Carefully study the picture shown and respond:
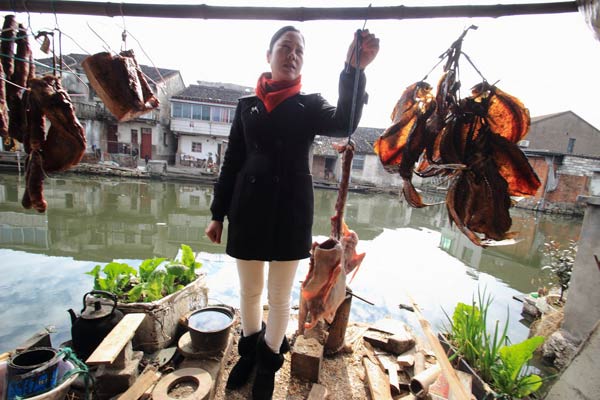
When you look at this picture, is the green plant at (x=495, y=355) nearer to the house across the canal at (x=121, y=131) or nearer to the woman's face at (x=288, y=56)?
the woman's face at (x=288, y=56)

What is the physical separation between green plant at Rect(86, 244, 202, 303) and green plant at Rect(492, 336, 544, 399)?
330 centimetres

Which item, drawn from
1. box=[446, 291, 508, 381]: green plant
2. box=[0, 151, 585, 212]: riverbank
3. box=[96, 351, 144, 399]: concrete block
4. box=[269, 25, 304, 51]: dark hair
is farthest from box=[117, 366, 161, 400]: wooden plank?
box=[0, 151, 585, 212]: riverbank

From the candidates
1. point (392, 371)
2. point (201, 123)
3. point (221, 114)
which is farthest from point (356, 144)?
point (392, 371)

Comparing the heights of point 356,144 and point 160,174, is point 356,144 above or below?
above

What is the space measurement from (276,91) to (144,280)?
103 inches

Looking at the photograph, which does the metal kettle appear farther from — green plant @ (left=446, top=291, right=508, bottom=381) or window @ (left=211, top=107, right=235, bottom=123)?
window @ (left=211, top=107, right=235, bottom=123)

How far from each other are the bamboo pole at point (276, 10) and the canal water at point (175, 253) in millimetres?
1100

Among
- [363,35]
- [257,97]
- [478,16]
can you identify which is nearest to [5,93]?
[257,97]

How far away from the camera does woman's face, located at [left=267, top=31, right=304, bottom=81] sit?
1.76 meters

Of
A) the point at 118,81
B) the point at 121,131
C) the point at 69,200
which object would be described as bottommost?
the point at 69,200

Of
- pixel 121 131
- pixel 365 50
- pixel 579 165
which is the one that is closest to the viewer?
pixel 365 50

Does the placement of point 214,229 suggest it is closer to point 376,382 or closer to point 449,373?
point 376,382

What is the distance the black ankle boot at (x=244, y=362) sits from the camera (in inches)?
88.6

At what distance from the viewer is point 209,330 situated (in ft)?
8.02
